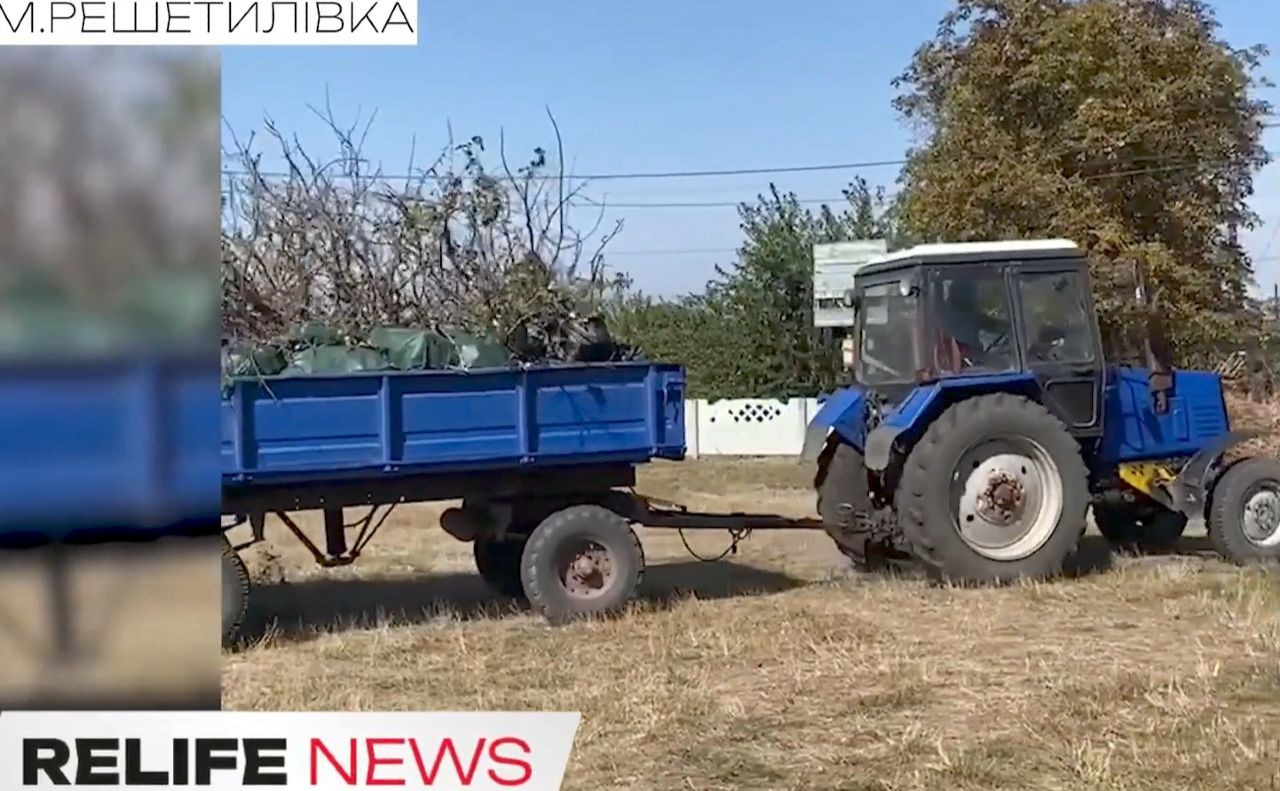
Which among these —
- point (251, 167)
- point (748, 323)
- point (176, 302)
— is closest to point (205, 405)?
point (176, 302)

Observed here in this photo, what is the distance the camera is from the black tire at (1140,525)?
7.13 meters

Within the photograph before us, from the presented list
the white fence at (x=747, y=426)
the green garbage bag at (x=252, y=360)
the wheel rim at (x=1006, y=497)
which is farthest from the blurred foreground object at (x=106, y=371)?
the wheel rim at (x=1006, y=497)

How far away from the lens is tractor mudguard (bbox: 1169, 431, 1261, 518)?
698 centimetres

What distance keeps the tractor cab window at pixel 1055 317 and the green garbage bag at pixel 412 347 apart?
2602 millimetres

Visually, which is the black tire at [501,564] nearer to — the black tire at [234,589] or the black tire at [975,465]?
the black tire at [234,589]

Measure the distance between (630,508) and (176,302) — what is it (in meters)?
3.48

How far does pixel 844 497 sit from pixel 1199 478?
1746mm

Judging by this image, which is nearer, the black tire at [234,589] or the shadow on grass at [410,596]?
the black tire at [234,589]

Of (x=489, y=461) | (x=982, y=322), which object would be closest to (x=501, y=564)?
(x=489, y=461)

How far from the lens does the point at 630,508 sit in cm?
625

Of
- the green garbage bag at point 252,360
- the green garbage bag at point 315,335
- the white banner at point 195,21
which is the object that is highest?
the white banner at point 195,21

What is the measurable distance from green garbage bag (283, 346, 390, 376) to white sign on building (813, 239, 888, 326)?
68.8 inches

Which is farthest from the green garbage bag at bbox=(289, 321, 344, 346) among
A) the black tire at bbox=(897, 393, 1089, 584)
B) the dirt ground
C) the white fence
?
the black tire at bbox=(897, 393, 1089, 584)

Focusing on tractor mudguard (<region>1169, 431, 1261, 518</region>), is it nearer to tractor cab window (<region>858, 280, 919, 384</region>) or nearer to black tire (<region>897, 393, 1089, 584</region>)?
black tire (<region>897, 393, 1089, 584</region>)
